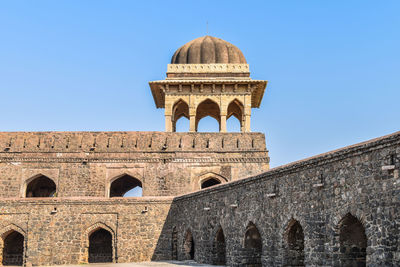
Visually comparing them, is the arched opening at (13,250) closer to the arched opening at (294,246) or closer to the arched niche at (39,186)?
the arched niche at (39,186)

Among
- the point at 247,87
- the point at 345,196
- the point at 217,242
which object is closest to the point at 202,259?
the point at 217,242

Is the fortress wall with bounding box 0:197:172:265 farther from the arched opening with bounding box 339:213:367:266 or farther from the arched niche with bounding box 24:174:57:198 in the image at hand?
the arched opening with bounding box 339:213:367:266

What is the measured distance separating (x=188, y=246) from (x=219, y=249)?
2413mm

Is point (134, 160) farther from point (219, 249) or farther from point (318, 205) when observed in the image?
point (318, 205)

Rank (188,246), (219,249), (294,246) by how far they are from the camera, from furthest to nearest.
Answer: (188,246)
(219,249)
(294,246)

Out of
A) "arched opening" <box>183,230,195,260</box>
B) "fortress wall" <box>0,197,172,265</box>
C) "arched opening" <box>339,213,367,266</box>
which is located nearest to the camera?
"arched opening" <box>339,213,367,266</box>

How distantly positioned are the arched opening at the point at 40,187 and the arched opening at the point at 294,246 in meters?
12.9

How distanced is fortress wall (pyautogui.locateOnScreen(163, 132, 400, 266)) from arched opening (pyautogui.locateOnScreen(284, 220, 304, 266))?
0.22 ft

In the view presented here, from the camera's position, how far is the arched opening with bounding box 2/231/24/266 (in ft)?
62.0

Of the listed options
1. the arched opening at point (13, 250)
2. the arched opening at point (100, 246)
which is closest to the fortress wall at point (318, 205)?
the arched opening at point (100, 246)

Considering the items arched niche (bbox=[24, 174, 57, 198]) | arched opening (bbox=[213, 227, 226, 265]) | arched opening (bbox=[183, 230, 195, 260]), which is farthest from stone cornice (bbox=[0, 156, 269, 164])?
arched opening (bbox=[213, 227, 226, 265])

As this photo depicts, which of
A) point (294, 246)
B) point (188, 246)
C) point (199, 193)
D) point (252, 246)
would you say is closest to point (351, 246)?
point (294, 246)

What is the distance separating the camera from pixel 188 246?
17.2m

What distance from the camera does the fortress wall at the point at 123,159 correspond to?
67.8 feet
